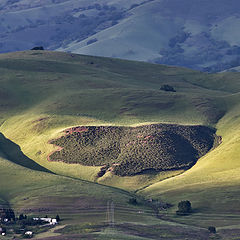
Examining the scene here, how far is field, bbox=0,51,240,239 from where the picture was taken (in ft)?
261

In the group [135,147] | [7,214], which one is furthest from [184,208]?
[135,147]

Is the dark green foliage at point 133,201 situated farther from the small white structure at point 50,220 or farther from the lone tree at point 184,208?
the small white structure at point 50,220

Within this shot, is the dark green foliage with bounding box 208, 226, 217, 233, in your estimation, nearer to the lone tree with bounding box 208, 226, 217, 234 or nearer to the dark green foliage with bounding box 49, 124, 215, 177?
the lone tree with bounding box 208, 226, 217, 234

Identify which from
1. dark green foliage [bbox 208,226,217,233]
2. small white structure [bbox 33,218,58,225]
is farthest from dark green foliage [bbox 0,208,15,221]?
dark green foliage [bbox 208,226,217,233]

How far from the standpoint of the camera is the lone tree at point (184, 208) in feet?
267

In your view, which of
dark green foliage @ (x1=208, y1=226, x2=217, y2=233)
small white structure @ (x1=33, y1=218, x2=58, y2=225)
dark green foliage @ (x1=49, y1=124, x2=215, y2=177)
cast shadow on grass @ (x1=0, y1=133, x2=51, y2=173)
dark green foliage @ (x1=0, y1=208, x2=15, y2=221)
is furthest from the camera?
cast shadow on grass @ (x1=0, y1=133, x2=51, y2=173)

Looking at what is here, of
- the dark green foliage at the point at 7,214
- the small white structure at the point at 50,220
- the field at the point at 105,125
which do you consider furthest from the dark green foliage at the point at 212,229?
the dark green foliage at the point at 7,214

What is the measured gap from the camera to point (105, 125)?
11956 centimetres

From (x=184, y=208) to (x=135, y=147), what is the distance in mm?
29390

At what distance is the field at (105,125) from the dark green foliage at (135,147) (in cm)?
197

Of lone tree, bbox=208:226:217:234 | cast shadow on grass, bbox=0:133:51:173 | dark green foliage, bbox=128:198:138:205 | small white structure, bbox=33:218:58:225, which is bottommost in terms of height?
lone tree, bbox=208:226:217:234

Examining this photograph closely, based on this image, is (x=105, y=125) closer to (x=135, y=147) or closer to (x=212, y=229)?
(x=135, y=147)

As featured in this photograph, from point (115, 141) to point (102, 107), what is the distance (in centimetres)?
2691

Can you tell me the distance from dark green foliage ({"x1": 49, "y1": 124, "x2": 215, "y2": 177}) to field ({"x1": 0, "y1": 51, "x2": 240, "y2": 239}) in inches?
77.6
